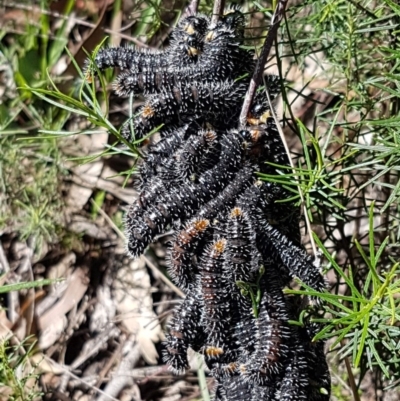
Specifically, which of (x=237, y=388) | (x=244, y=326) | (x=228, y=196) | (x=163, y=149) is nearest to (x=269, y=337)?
(x=244, y=326)

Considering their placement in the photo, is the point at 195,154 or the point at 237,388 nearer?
the point at 195,154

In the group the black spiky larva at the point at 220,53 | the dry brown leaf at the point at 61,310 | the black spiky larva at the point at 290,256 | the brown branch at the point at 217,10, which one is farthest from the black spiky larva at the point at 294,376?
the dry brown leaf at the point at 61,310

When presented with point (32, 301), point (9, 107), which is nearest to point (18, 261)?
point (32, 301)

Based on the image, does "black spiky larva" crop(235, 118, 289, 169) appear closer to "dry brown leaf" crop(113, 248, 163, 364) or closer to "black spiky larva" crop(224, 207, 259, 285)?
"black spiky larva" crop(224, 207, 259, 285)

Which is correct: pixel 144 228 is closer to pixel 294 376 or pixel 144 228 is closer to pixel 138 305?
pixel 294 376

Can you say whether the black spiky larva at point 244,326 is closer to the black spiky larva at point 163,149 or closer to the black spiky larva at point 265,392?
the black spiky larva at point 265,392
